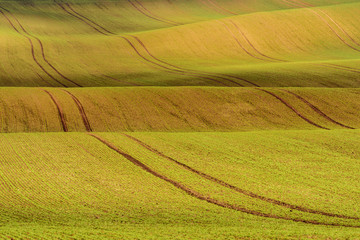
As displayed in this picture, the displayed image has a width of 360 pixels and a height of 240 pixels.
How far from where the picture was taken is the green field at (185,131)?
42.2ft

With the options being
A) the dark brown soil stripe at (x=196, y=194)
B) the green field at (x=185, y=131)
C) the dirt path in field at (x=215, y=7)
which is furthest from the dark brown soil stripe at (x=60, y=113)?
the dirt path in field at (x=215, y=7)

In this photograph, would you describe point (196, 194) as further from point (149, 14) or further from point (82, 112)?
point (149, 14)

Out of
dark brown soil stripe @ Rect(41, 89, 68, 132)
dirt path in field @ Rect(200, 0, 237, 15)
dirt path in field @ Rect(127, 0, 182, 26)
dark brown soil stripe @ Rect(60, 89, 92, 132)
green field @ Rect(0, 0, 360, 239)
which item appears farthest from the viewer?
dirt path in field @ Rect(200, 0, 237, 15)

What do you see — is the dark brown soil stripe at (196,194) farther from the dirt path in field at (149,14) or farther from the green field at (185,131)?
the dirt path in field at (149,14)

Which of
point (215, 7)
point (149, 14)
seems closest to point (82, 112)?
point (149, 14)

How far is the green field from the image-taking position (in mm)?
12852

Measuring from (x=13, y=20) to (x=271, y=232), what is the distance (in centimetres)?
6837

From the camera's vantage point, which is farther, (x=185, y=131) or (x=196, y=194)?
(x=185, y=131)

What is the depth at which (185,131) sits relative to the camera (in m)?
27.8

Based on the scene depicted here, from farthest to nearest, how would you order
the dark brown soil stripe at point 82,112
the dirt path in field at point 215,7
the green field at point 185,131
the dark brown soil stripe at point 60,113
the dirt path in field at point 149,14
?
the dirt path in field at point 215,7 < the dirt path in field at point 149,14 < the dark brown soil stripe at point 82,112 < the dark brown soil stripe at point 60,113 < the green field at point 185,131

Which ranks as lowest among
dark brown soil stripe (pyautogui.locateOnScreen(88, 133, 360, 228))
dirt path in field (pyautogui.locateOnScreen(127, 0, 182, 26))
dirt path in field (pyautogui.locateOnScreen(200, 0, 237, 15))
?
dirt path in field (pyautogui.locateOnScreen(127, 0, 182, 26))

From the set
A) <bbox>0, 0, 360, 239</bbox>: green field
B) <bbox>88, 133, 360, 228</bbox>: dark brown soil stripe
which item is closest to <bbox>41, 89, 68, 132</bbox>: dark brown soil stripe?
<bbox>0, 0, 360, 239</bbox>: green field

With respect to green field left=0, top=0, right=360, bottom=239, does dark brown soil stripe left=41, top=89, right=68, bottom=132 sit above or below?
below

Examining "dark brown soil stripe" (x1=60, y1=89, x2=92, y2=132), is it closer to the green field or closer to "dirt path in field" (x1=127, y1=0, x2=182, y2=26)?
the green field
